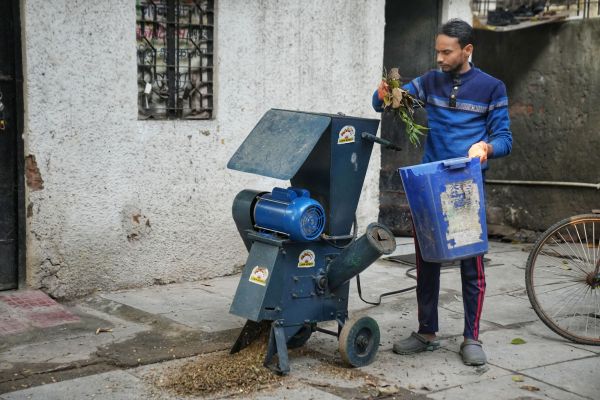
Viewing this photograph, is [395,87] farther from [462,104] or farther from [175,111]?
[175,111]

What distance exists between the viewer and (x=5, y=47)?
6059 mm

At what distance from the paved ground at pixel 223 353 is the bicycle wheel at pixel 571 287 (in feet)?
0.54

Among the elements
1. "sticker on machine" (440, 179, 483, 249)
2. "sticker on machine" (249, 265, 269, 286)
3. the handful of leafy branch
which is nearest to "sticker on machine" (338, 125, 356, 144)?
the handful of leafy branch

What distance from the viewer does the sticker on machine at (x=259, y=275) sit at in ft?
16.1

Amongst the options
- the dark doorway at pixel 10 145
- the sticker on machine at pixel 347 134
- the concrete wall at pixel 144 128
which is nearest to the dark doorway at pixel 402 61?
the concrete wall at pixel 144 128

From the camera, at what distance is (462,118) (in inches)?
211

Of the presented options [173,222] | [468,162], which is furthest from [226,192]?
[468,162]

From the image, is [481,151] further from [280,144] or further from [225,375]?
[225,375]

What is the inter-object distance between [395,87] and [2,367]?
2.82m

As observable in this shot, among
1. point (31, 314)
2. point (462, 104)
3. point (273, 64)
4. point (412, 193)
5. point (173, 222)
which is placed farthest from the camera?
point (273, 64)

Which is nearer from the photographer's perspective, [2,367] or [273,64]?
[2,367]

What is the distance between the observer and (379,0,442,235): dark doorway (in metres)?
9.00

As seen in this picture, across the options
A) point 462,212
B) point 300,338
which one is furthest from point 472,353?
point 300,338

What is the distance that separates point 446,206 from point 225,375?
1568 mm
